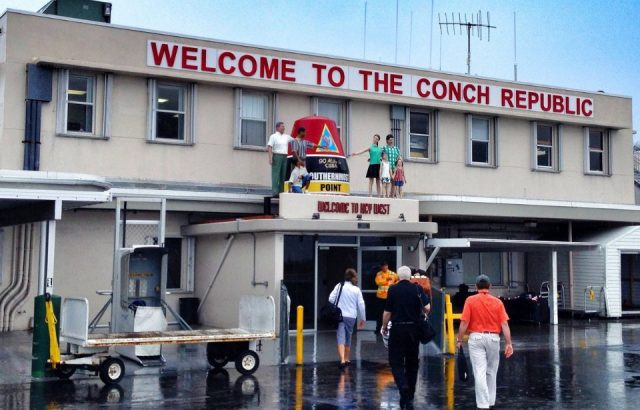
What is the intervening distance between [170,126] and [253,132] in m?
2.29

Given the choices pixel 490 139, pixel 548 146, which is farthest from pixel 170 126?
pixel 548 146

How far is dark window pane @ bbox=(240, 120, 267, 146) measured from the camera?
918 inches

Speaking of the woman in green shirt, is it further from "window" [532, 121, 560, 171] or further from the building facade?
"window" [532, 121, 560, 171]

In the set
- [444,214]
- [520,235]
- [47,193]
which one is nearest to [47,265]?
[47,193]

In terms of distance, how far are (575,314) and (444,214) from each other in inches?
272

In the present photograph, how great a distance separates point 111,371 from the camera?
1322 centimetres

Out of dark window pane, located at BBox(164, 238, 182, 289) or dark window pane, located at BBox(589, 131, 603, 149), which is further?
dark window pane, located at BBox(589, 131, 603, 149)

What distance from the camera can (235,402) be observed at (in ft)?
39.2

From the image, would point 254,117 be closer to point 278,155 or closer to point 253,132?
point 253,132

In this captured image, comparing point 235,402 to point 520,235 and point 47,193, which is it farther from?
point 520,235

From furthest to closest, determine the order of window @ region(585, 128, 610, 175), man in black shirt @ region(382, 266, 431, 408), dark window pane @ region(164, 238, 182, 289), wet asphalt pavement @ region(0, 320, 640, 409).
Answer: window @ region(585, 128, 610, 175) < dark window pane @ region(164, 238, 182, 289) < wet asphalt pavement @ region(0, 320, 640, 409) < man in black shirt @ region(382, 266, 431, 408)

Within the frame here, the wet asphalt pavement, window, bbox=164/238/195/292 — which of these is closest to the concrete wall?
window, bbox=164/238/195/292

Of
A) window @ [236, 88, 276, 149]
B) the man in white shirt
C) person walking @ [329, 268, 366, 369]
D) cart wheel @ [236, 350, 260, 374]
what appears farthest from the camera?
window @ [236, 88, 276, 149]

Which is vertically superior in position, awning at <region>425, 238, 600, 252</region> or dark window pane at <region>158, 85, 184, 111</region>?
dark window pane at <region>158, 85, 184, 111</region>
